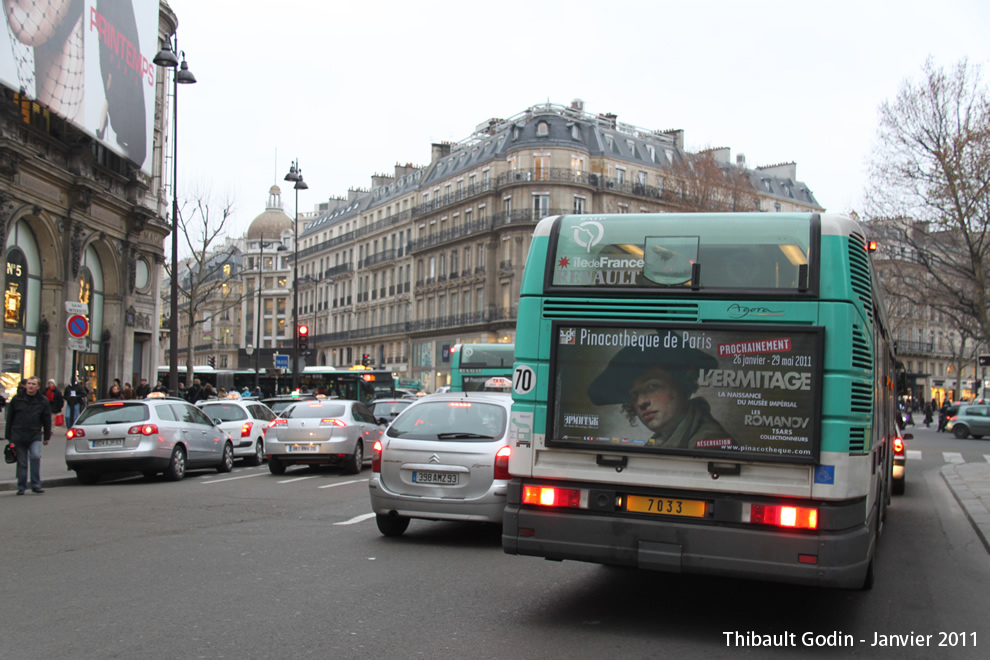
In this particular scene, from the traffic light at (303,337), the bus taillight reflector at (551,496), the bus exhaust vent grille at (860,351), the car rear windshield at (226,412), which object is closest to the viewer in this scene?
the bus exhaust vent grille at (860,351)

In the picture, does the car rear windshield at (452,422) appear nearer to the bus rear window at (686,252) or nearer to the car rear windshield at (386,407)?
the bus rear window at (686,252)

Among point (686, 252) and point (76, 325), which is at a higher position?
point (686, 252)

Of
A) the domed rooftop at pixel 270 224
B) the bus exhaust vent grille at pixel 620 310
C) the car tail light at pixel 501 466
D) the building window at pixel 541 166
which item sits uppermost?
the domed rooftop at pixel 270 224

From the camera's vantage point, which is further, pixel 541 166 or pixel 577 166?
pixel 577 166

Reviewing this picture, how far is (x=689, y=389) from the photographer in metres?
6.42

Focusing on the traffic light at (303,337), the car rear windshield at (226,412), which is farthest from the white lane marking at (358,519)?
the traffic light at (303,337)

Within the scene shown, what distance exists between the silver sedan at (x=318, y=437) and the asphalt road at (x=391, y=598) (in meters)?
6.29

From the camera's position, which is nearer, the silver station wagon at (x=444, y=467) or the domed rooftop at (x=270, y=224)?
the silver station wagon at (x=444, y=467)

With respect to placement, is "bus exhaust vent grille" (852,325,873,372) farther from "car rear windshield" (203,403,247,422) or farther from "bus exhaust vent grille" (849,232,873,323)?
"car rear windshield" (203,403,247,422)

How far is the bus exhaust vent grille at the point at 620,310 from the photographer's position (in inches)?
257

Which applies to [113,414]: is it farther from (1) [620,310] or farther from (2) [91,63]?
(2) [91,63]

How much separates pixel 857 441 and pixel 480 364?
108 ft

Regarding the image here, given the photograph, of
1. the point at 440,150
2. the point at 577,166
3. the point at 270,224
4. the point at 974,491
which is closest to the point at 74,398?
the point at 974,491

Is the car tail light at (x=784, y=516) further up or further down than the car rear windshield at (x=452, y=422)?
further down
